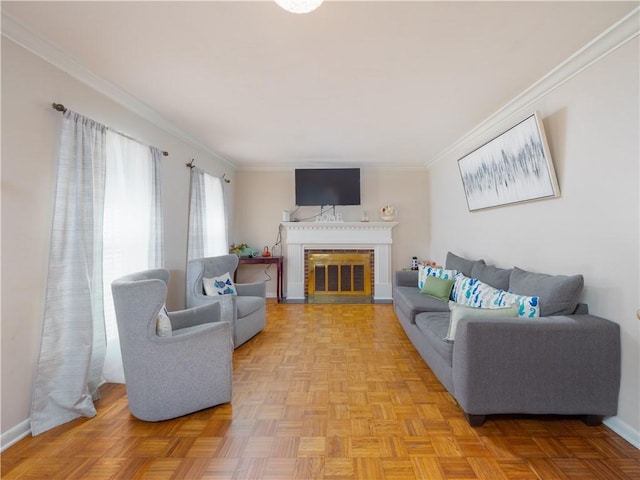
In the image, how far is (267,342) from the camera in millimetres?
3441

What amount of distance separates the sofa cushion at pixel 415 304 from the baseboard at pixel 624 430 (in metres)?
1.38

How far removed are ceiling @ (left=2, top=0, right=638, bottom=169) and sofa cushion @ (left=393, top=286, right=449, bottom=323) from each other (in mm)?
2012

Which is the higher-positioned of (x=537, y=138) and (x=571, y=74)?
(x=571, y=74)

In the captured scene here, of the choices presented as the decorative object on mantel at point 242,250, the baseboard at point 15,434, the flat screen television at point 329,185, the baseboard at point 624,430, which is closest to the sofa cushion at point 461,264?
the baseboard at point 624,430

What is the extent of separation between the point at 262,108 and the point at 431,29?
1.72 m

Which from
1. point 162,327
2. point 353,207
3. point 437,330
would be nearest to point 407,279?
point 437,330

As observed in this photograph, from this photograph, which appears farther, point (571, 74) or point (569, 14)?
point (571, 74)

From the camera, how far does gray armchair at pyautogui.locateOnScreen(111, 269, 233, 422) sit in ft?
6.42

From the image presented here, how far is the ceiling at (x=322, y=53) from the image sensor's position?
170cm

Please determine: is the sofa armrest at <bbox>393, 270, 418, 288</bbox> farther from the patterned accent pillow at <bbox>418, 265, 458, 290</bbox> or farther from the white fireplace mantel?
the white fireplace mantel

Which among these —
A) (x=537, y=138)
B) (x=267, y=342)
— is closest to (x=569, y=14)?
(x=537, y=138)

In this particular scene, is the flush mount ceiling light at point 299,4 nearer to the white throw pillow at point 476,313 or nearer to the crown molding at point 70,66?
the crown molding at point 70,66

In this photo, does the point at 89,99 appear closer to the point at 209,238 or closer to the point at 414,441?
the point at 209,238

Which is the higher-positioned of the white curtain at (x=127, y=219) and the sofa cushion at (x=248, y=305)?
the white curtain at (x=127, y=219)
